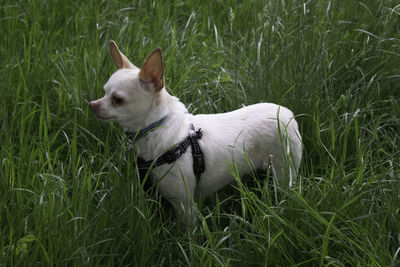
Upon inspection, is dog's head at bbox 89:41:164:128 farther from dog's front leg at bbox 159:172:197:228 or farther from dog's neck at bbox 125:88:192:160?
dog's front leg at bbox 159:172:197:228

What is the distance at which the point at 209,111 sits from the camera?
3.53m

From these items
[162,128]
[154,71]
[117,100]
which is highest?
[154,71]

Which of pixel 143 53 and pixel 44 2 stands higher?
pixel 44 2

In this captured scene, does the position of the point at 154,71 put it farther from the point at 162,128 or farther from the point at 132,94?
the point at 162,128

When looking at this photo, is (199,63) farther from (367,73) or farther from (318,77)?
(367,73)

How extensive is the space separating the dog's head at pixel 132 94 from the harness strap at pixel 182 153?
0.83 ft

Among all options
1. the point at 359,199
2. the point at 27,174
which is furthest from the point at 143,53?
the point at 359,199

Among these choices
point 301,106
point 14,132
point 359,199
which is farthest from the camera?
point 301,106

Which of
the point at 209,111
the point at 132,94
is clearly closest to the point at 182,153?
the point at 132,94

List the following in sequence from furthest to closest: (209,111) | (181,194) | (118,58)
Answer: (209,111)
(118,58)
(181,194)

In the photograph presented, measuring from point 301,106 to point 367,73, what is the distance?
698mm

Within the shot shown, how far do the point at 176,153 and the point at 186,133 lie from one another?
0.14 m

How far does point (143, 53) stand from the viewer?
373 centimetres

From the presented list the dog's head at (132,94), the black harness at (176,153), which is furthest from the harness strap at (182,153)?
the dog's head at (132,94)
